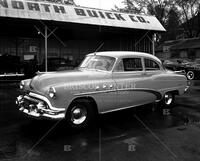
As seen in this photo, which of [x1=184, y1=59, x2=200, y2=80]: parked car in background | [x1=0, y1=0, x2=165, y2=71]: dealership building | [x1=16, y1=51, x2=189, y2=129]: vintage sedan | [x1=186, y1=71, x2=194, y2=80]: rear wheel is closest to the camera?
[x1=16, y1=51, x2=189, y2=129]: vintage sedan

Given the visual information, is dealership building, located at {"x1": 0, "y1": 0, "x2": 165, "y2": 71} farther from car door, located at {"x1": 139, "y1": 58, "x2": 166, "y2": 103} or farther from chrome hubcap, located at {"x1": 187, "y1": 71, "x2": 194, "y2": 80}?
car door, located at {"x1": 139, "y1": 58, "x2": 166, "y2": 103}

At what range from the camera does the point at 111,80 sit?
586 cm

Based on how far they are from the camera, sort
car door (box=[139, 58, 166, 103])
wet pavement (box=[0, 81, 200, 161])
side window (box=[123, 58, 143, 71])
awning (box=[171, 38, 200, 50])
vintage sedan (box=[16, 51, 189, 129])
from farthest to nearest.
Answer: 1. awning (box=[171, 38, 200, 50])
2. car door (box=[139, 58, 166, 103])
3. side window (box=[123, 58, 143, 71])
4. vintage sedan (box=[16, 51, 189, 129])
5. wet pavement (box=[0, 81, 200, 161])

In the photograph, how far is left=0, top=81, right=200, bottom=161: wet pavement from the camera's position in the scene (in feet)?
13.5

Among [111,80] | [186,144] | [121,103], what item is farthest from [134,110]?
[186,144]

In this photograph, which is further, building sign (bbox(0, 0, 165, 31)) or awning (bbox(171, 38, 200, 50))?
awning (bbox(171, 38, 200, 50))

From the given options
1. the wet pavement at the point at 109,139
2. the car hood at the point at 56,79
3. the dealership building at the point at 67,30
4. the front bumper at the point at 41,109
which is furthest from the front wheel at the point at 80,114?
the dealership building at the point at 67,30

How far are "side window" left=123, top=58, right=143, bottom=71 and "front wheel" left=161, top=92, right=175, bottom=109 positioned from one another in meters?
1.67

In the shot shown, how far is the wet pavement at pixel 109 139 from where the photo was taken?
4125 mm

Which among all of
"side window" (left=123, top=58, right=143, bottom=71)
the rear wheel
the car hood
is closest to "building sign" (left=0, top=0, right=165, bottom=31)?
the rear wheel

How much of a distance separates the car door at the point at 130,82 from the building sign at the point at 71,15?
28.4 feet

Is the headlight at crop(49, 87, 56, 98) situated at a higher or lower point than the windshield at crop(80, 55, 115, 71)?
lower

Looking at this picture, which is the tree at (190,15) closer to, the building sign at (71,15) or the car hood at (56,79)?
the building sign at (71,15)

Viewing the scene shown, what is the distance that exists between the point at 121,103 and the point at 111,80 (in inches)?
26.7
